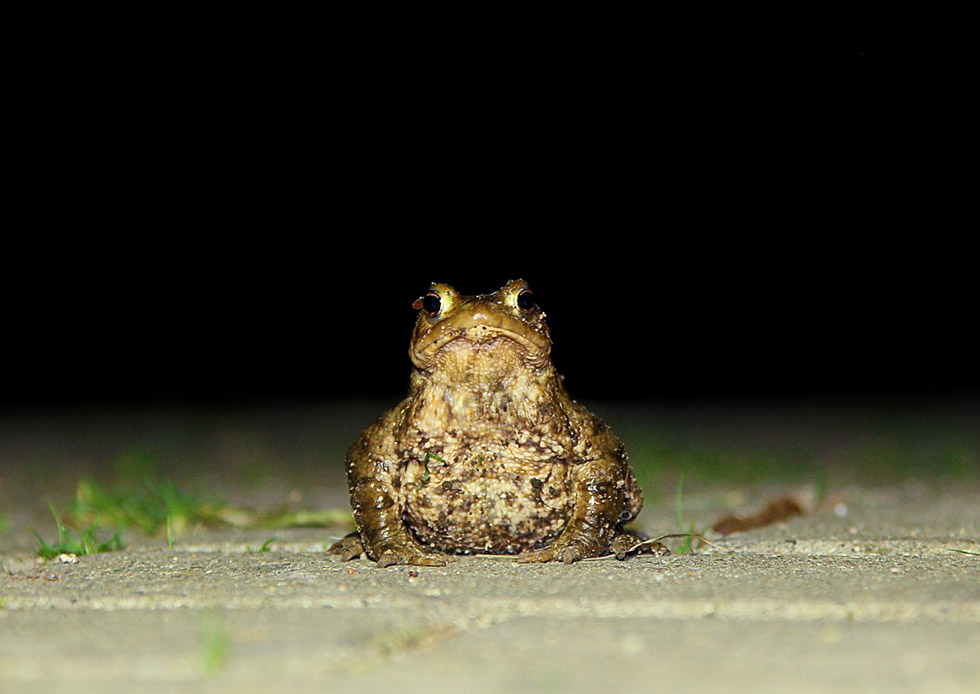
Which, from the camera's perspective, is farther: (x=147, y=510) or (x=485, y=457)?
(x=147, y=510)

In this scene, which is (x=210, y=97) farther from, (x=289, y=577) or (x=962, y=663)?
(x=962, y=663)

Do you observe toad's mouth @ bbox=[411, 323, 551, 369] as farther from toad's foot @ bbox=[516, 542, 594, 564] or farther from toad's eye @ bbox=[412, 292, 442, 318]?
toad's foot @ bbox=[516, 542, 594, 564]

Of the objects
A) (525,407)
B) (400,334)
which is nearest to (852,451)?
(525,407)

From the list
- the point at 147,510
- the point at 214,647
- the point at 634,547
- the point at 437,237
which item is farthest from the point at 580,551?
the point at 437,237

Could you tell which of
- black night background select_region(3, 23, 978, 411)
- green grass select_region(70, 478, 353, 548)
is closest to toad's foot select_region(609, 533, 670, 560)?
green grass select_region(70, 478, 353, 548)

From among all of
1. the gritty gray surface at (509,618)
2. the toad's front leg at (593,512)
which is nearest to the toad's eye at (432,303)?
the toad's front leg at (593,512)

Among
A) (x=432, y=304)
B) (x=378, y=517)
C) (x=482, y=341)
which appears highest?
(x=432, y=304)

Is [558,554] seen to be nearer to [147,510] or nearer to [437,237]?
[147,510]
